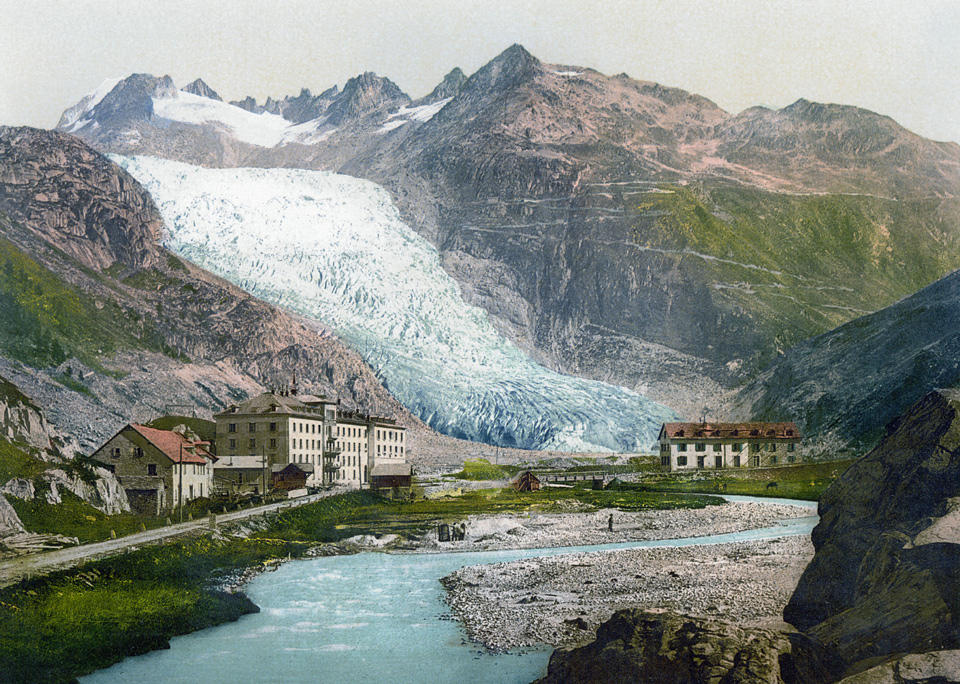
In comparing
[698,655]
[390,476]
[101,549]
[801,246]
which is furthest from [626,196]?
[698,655]

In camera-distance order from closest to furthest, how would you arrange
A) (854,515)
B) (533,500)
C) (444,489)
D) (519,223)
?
(854,515), (533,500), (444,489), (519,223)

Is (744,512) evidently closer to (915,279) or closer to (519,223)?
(915,279)

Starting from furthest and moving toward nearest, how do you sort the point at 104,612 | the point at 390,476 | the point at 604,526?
the point at 390,476 < the point at 604,526 < the point at 104,612

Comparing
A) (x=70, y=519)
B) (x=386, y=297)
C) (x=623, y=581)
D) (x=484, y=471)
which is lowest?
(x=623, y=581)

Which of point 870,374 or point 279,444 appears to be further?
point 870,374

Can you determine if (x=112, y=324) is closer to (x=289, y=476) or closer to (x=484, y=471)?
(x=484, y=471)

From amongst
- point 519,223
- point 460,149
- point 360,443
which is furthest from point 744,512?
point 460,149
